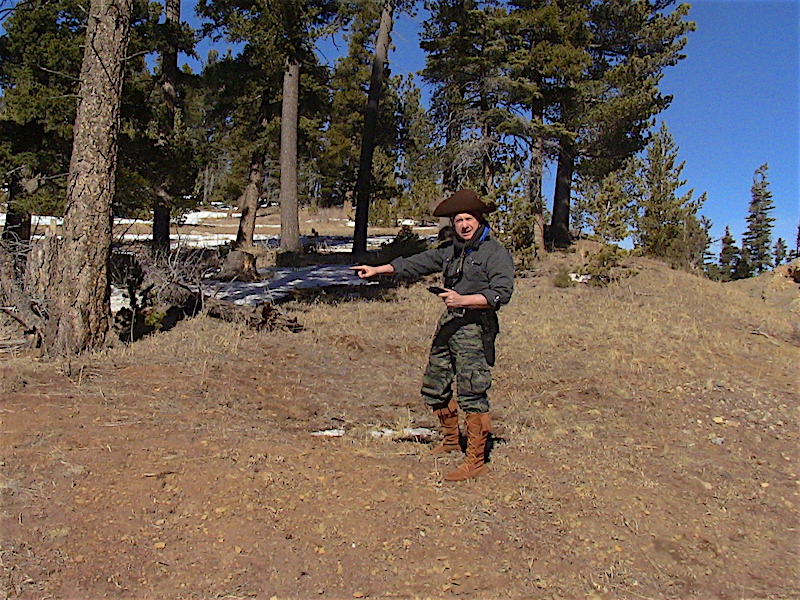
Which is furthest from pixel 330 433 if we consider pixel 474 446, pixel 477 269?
pixel 477 269

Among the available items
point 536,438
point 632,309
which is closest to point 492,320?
point 536,438

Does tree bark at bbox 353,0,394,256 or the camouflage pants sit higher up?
tree bark at bbox 353,0,394,256

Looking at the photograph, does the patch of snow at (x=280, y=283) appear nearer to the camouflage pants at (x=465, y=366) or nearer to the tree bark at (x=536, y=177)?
the tree bark at (x=536, y=177)

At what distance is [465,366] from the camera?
14.0 feet

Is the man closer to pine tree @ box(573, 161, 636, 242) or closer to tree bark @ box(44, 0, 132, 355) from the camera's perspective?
tree bark @ box(44, 0, 132, 355)

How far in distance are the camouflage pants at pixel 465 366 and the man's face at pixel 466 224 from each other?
0.60m

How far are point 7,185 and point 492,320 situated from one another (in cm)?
855

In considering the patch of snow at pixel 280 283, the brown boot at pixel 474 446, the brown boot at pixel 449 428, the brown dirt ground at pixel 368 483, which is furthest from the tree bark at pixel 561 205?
the brown boot at pixel 474 446

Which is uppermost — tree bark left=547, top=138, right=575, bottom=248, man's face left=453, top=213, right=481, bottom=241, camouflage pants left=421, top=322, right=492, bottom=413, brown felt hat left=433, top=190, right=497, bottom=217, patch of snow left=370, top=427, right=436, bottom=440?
tree bark left=547, top=138, right=575, bottom=248

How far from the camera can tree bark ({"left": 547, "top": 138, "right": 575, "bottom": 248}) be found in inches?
764

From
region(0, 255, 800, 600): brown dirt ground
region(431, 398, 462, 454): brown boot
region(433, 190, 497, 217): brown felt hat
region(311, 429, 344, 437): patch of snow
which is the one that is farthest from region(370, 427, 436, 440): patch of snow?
region(433, 190, 497, 217): brown felt hat

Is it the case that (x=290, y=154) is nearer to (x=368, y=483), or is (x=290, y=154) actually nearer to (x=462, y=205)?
(x=462, y=205)

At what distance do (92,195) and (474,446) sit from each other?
5058 millimetres

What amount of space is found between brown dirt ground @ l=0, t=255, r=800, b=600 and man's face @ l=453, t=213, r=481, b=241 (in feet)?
5.40
